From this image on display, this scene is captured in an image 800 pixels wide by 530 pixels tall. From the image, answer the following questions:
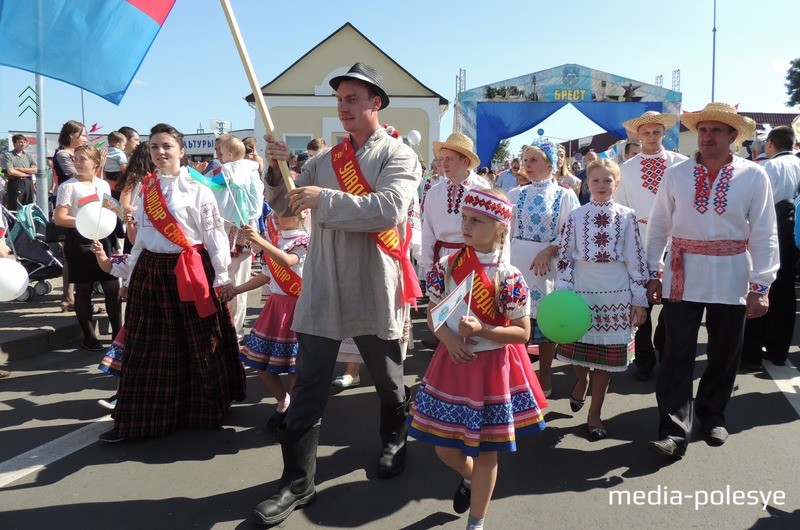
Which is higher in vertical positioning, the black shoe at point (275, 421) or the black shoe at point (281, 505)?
the black shoe at point (275, 421)

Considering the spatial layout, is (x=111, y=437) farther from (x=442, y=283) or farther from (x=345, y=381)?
(x=442, y=283)

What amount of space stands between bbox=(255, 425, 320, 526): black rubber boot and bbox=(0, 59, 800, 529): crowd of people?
1cm

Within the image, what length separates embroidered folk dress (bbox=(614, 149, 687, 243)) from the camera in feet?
16.6

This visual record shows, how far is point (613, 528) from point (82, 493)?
2.77 metres

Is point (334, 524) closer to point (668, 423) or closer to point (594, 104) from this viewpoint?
point (668, 423)

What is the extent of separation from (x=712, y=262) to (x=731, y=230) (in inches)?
8.6

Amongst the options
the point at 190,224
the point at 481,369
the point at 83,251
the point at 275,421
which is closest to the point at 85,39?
the point at 190,224

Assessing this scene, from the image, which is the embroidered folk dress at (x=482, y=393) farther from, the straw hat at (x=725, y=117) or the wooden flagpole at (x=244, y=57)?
the straw hat at (x=725, y=117)

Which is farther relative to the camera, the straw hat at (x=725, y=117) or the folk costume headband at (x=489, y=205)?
the straw hat at (x=725, y=117)

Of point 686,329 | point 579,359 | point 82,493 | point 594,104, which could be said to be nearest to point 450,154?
point 579,359

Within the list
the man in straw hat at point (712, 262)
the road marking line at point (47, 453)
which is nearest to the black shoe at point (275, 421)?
the road marking line at point (47, 453)

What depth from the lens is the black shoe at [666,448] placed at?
3.42m

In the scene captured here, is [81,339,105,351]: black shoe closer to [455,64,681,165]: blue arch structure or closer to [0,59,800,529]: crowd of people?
[0,59,800,529]: crowd of people

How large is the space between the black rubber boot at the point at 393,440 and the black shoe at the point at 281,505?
49cm
